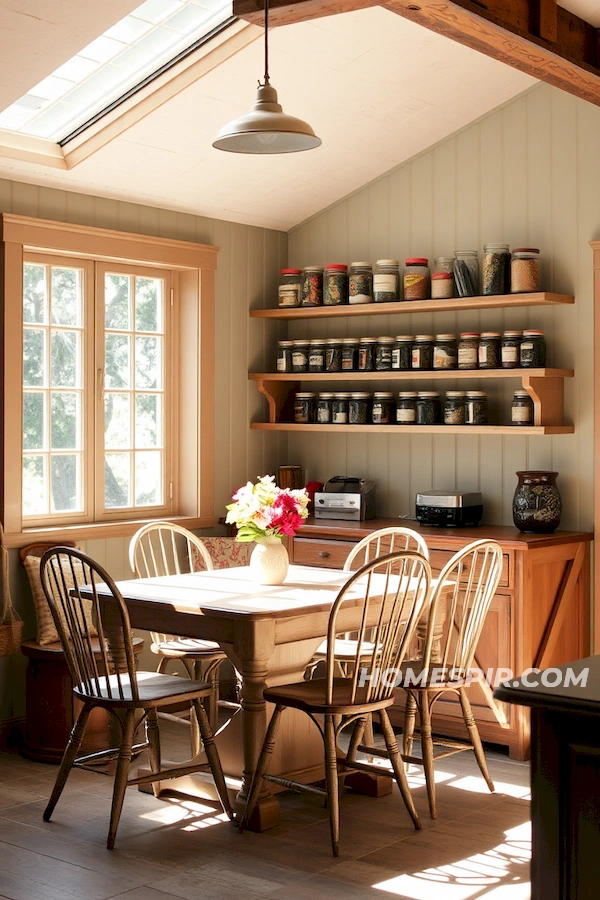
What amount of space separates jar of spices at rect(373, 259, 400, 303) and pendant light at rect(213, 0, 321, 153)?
2035 millimetres

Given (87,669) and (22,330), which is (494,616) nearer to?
(87,669)

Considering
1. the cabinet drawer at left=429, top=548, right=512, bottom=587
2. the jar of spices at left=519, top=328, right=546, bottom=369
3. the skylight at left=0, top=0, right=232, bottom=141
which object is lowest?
the cabinet drawer at left=429, top=548, right=512, bottom=587

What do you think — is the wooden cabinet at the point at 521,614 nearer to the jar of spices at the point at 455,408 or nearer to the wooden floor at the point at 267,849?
the wooden floor at the point at 267,849

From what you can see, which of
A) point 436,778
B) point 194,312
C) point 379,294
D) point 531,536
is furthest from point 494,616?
point 194,312

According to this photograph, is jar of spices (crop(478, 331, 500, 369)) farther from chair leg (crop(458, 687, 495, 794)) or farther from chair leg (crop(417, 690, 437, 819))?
chair leg (crop(417, 690, 437, 819))

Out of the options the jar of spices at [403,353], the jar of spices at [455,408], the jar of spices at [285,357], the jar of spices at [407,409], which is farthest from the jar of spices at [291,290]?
the jar of spices at [455,408]

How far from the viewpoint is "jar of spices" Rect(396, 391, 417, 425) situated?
5.44 meters

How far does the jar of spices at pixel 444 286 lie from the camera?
5.27 meters

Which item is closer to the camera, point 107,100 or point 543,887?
point 543,887

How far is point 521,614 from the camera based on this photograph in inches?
182

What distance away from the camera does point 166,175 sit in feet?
16.8

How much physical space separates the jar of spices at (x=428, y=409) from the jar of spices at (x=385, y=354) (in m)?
0.22

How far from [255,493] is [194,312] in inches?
71.0

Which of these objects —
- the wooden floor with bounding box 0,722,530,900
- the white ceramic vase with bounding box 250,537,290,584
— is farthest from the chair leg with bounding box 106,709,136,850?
the white ceramic vase with bounding box 250,537,290,584
